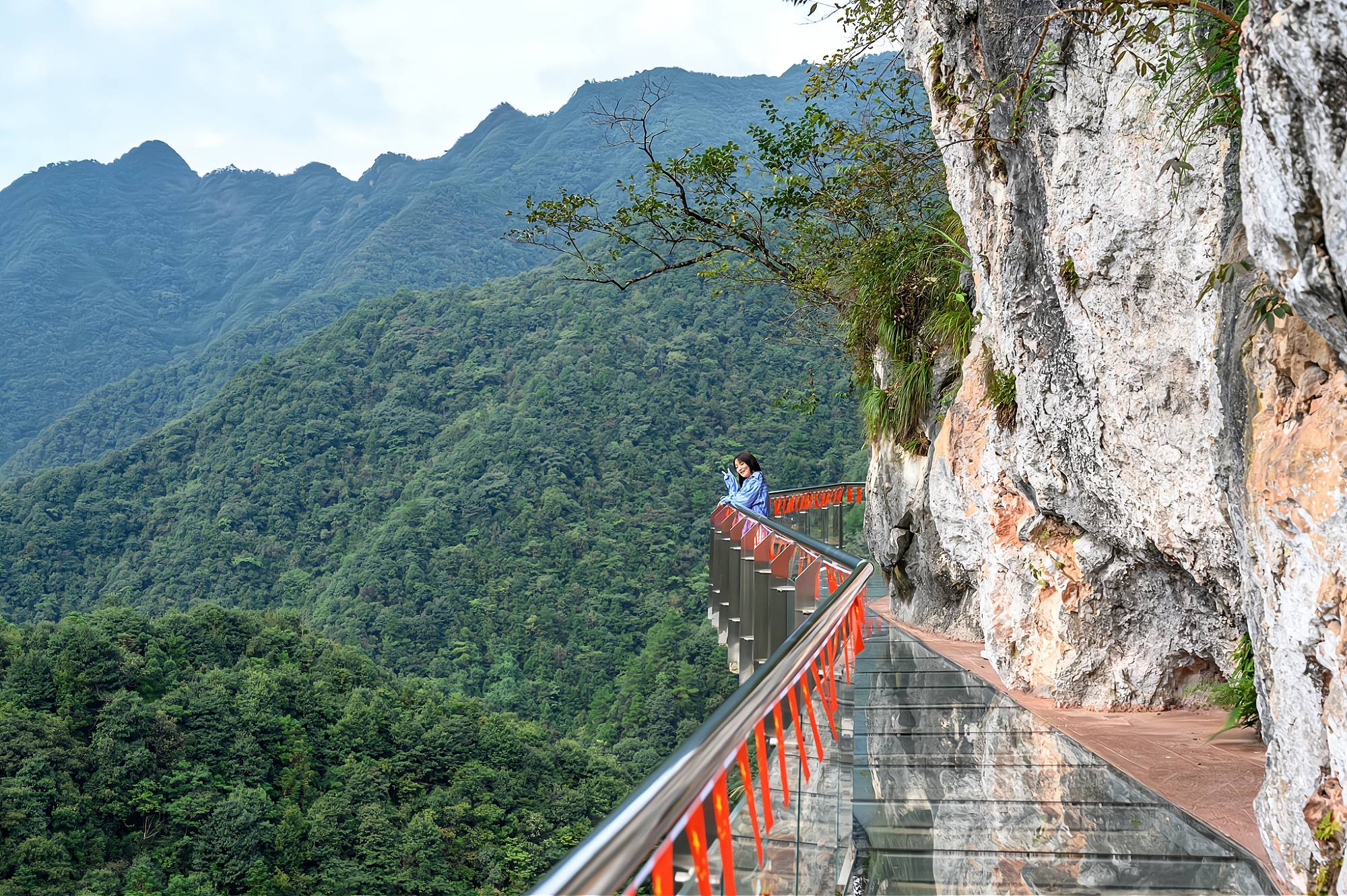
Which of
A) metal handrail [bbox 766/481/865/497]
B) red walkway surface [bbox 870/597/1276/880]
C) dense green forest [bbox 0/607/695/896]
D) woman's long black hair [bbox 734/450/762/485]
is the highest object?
woman's long black hair [bbox 734/450/762/485]

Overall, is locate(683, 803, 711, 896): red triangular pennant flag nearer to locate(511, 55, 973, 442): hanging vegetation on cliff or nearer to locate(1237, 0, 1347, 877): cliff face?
locate(1237, 0, 1347, 877): cliff face

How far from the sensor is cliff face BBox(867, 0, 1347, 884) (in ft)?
8.56

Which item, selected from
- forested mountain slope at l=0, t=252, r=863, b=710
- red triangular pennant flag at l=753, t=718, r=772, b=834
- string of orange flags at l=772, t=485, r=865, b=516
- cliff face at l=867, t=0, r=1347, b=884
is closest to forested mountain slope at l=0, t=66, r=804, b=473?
forested mountain slope at l=0, t=252, r=863, b=710

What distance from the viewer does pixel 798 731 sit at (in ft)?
10.1

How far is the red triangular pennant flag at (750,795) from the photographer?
2336 millimetres

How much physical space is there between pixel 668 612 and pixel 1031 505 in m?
38.2

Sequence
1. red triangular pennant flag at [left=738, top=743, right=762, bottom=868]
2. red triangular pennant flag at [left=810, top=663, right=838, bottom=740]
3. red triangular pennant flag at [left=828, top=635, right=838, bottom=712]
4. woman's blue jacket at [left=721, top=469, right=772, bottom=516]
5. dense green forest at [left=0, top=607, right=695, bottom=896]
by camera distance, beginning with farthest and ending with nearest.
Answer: dense green forest at [left=0, top=607, right=695, bottom=896] < woman's blue jacket at [left=721, top=469, right=772, bottom=516] < red triangular pennant flag at [left=828, top=635, right=838, bottom=712] < red triangular pennant flag at [left=810, top=663, right=838, bottom=740] < red triangular pennant flag at [left=738, top=743, right=762, bottom=868]

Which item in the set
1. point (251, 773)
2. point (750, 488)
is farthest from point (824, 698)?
point (251, 773)

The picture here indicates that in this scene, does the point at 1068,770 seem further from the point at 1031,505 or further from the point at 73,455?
the point at 73,455

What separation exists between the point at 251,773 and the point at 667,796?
29.5 meters

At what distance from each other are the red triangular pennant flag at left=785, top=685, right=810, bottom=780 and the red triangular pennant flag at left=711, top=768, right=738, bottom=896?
876 millimetres

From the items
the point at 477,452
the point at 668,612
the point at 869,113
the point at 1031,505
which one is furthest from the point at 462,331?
the point at 1031,505

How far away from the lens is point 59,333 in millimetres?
92625

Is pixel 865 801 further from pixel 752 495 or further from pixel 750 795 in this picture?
pixel 752 495
